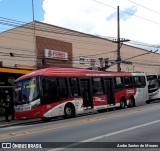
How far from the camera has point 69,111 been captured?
23.2 metres

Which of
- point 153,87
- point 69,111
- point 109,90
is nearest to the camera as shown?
point 69,111

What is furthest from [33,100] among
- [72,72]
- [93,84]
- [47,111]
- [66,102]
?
[93,84]

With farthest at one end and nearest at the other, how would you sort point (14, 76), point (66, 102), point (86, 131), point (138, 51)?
point (138, 51), point (14, 76), point (66, 102), point (86, 131)

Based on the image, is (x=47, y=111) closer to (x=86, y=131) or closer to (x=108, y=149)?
(x=86, y=131)

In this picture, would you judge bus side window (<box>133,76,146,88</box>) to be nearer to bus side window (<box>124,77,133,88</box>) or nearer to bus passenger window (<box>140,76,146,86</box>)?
bus passenger window (<box>140,76,146,86</box>)

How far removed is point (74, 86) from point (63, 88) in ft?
4.07

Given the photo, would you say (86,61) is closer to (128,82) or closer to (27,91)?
(128,82)

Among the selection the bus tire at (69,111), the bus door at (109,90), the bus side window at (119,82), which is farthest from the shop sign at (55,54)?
the bus tire at (69,111)

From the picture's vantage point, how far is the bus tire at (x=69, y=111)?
22844 millimetres

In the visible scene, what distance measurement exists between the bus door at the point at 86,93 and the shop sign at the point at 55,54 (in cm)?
1707

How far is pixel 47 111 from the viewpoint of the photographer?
2145cm

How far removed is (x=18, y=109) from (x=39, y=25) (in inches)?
837

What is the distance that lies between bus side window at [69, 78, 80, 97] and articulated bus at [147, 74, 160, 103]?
606 inches

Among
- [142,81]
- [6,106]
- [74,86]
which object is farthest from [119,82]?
[6,106]
